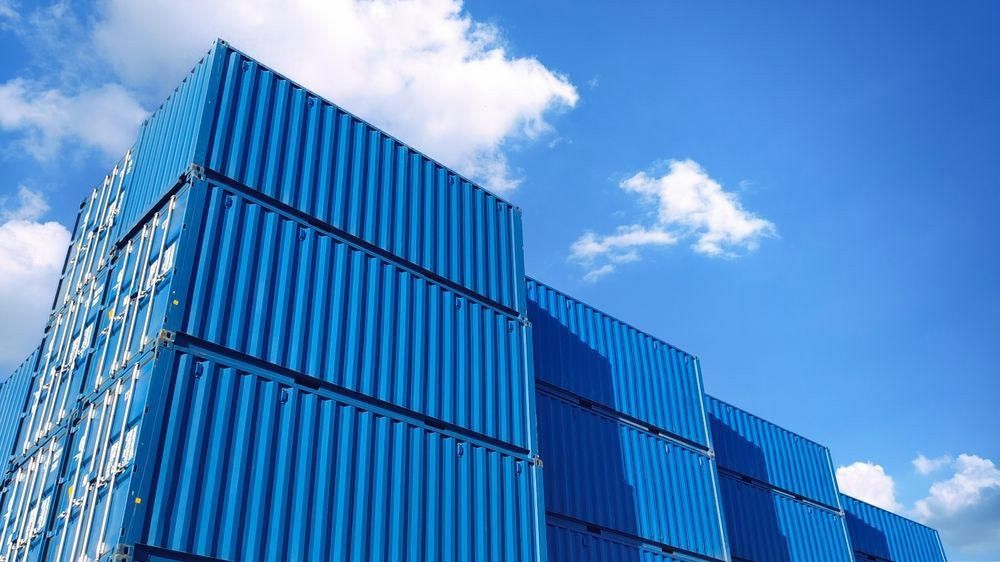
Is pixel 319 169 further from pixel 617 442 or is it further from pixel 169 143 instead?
pixel 617 442

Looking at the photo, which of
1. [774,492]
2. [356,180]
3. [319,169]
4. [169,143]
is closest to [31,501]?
[169,143]

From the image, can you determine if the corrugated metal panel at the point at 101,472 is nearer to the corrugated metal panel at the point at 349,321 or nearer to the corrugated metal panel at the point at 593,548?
the corrugated metal panel at the point at 349,321

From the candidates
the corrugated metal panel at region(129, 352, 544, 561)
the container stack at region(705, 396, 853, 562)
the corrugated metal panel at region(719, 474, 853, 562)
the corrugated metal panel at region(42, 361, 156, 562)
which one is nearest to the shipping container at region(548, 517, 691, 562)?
the corrugated metal panel at region(129, 352, 544, 561)

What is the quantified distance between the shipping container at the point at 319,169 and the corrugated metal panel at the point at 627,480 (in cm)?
286

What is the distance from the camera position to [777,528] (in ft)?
65.2

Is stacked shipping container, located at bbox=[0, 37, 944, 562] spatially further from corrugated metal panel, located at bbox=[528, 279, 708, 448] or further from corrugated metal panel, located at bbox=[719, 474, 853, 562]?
corrugated metal panel, located at bbox=[719, 474, 853, 562]

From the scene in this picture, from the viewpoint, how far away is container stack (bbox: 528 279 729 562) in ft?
47.1

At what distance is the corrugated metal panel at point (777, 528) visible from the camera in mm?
18672

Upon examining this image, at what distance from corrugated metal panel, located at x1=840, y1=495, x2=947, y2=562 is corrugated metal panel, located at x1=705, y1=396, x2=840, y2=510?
2.45 meters

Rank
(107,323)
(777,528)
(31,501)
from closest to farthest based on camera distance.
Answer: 1. (31,501)
2. (107,323)
3. (777,528)

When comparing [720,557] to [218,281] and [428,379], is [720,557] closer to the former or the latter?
[428,379]

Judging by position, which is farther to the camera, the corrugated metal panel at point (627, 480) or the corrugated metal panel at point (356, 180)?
the corrugated metal panel at point (627, 480)

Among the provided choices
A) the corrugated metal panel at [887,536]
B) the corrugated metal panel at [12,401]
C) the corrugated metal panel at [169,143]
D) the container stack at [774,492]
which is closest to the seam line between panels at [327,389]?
the corrugated metal panel at [169,143]

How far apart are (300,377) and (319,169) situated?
3376 millimetres
